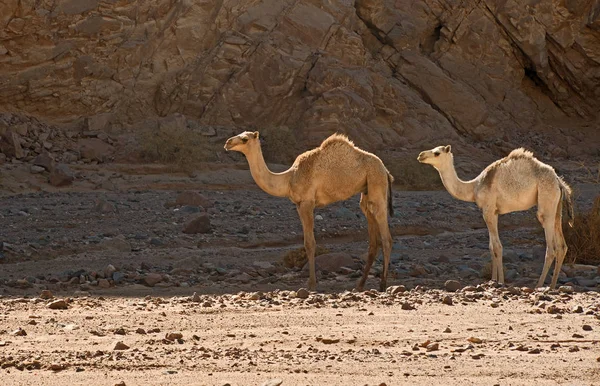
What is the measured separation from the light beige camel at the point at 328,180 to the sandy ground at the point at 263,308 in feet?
2.86

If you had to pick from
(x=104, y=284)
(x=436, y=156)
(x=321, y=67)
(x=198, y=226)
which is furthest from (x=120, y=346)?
(x=321, y=67)

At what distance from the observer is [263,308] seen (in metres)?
10.2

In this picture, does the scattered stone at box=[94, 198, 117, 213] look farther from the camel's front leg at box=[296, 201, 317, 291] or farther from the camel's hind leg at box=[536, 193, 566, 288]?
the camel's hind leg at box=[536, 193, 566, 288]

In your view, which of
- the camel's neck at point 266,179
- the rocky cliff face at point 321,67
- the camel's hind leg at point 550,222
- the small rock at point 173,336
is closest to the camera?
the small rock at point 173,336

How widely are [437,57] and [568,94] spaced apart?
229 inches

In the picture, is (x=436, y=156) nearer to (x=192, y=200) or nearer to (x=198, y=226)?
(x=198, y=226)

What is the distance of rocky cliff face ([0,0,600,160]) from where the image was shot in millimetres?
26938

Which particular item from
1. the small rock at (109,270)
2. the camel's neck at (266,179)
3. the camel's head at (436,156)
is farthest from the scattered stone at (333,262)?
the small rock at (109,270)

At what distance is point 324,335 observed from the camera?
8414mm

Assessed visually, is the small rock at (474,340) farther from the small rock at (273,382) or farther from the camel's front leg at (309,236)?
the camel's front leg at (309,236)

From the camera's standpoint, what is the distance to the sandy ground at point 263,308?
7102mm

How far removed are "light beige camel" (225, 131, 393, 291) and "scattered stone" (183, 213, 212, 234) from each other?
Answer: 5.44 meters

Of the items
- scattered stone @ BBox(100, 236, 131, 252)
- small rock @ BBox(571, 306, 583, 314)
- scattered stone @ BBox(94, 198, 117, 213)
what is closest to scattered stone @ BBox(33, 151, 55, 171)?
scattered stone @ BBox(94, 198, 117, 213)

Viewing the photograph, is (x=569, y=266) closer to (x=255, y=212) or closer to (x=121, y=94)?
(x=255, y=212)
